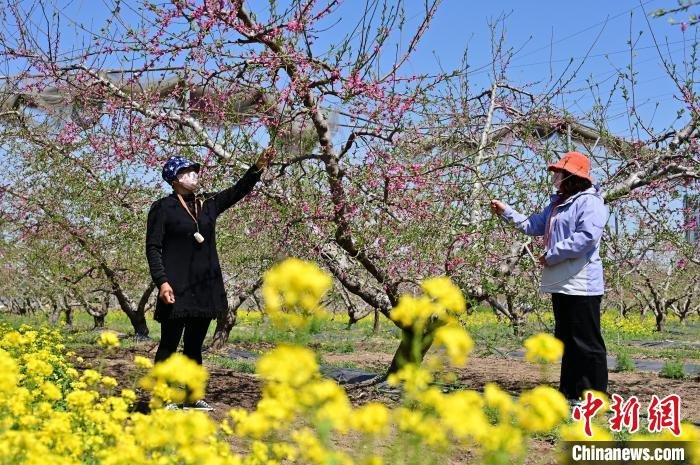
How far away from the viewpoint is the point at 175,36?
4098 millimetres

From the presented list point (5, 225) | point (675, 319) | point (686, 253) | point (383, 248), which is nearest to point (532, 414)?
point (383, 248)

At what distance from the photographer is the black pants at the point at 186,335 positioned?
428cm

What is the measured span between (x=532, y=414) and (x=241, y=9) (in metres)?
3.39

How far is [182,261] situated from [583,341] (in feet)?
8.10

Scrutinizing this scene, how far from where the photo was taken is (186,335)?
4344 mm

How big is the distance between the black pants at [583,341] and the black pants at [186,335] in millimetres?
2184

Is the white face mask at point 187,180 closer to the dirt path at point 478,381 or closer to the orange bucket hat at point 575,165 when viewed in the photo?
the dirt path at point 478,381

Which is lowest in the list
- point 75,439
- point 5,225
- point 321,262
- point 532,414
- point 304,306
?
point 75,439

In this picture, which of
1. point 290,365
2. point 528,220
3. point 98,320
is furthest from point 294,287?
point 98,320

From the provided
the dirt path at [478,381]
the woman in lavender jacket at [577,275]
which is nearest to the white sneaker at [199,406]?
the dirt path at [478,381]

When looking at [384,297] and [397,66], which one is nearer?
[397,66]

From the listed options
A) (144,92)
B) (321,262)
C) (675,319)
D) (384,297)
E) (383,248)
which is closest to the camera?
(144,92)

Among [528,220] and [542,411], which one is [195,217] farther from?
[542,411]

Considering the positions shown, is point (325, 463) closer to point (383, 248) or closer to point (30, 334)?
point (30, 334)
